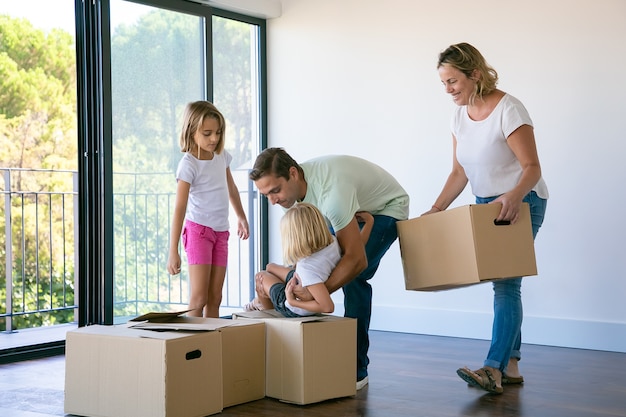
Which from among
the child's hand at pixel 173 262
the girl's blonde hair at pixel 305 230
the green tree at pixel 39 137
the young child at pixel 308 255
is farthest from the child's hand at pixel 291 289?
the green tree at pixel 39 137

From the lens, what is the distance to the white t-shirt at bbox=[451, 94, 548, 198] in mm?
2814

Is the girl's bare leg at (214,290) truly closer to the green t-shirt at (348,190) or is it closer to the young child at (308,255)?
the young child at (308,255)

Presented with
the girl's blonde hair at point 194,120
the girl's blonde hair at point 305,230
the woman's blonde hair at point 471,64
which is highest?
the woman's blonde hair at point 471,64

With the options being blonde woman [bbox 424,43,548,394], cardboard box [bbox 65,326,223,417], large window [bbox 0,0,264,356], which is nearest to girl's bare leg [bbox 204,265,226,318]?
large window [bbox 0,0,264,356]

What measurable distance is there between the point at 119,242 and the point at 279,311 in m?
1.54

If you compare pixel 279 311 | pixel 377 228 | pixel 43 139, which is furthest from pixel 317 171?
pixel 43 139

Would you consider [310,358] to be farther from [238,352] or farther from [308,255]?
[308,255]

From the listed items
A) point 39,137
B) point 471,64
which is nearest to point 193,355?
point 471,64

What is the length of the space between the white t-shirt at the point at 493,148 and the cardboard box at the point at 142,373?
110cm

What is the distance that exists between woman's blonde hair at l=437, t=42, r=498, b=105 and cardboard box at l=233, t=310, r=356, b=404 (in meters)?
0.93

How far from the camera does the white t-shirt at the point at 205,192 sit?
339cm

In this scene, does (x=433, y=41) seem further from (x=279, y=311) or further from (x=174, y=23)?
(x=279, y=311)

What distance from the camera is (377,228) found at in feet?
9.68

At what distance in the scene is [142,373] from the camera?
2418mm
